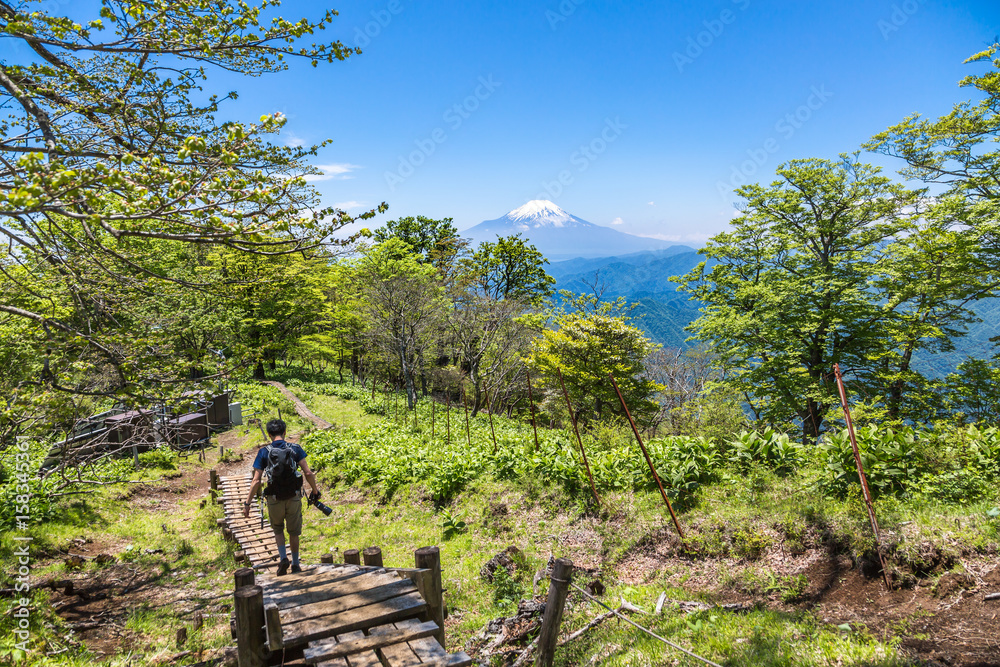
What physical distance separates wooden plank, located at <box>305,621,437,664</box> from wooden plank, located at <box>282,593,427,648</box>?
95mm

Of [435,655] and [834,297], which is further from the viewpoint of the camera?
[834,297]

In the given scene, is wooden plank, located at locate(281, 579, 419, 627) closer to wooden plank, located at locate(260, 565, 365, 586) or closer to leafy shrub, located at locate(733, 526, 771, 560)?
wooden plank, located at locate(260, 565, 365, 586)

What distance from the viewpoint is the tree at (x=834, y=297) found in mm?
17750

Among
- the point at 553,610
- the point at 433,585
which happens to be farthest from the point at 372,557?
the point at 553,610

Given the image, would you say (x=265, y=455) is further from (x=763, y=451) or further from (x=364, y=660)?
(x=763, y=451)

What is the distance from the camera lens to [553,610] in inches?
191

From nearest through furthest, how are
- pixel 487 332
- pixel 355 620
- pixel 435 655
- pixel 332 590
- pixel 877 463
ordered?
pixel 435 655 < pixel 355 620 < pixel 332 590 < pixel 877 463 < pixel 487 332

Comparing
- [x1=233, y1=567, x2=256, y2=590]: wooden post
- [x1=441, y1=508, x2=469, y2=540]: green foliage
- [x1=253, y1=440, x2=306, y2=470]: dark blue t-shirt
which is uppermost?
[x1=253, y1=440, x2=306, y2=470]: dark blue t-shirt

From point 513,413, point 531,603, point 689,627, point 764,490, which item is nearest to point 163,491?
point 531,603

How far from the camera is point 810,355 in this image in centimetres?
2019

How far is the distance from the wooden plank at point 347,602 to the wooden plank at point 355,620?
0.19 feet

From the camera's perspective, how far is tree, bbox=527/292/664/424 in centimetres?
2300

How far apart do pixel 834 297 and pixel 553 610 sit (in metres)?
19.5

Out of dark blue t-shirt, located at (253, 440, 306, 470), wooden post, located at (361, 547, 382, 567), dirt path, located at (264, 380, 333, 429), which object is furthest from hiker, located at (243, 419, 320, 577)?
dirt path, located at (264, 380, 333, 429)
